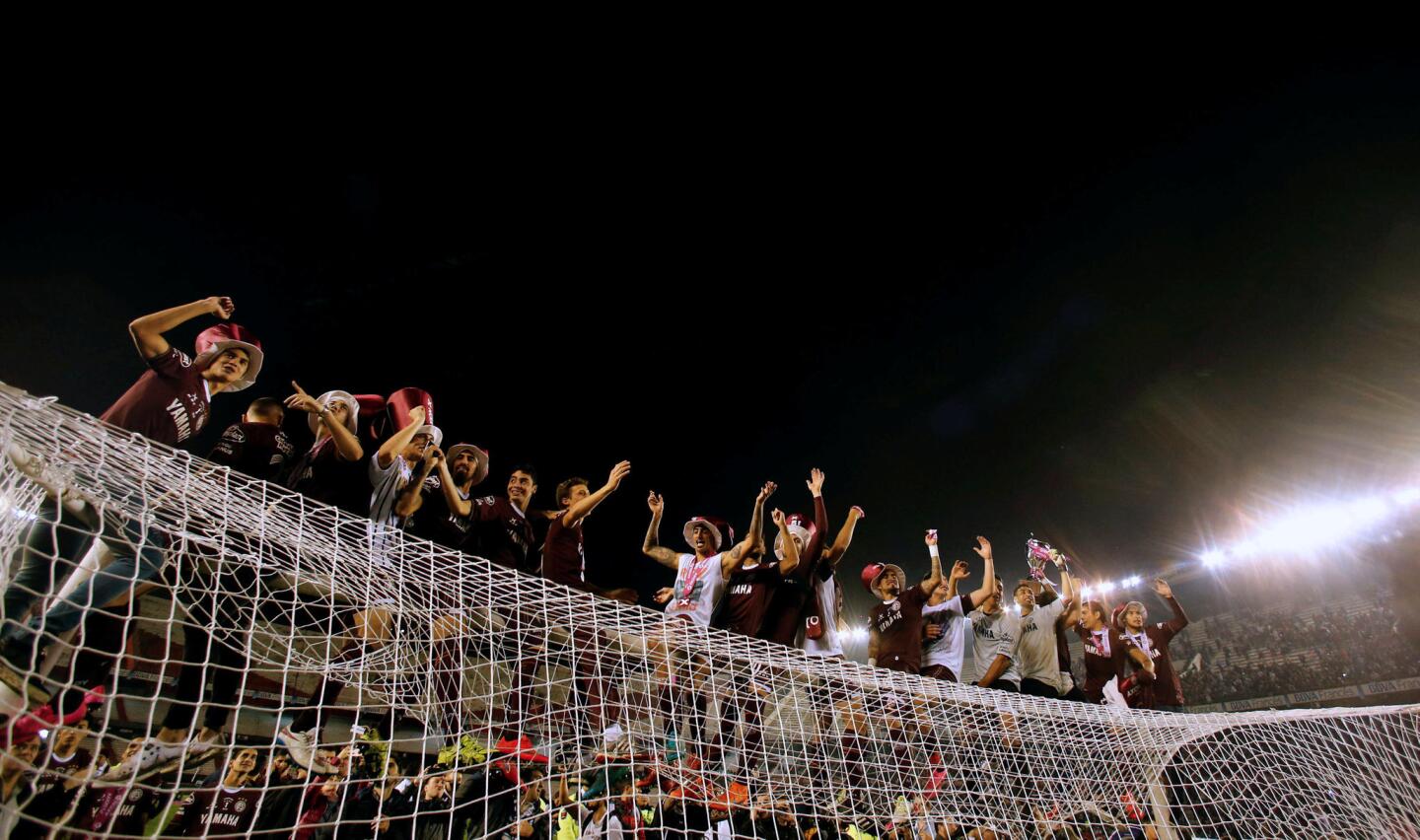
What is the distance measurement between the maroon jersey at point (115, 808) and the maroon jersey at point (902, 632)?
3.67m

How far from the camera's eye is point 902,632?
167 inches

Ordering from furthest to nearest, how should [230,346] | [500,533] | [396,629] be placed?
[500,533]
[230,346]
[396,629]

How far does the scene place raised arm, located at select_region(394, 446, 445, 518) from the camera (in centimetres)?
314

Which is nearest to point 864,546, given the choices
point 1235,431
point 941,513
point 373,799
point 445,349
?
point 941,513

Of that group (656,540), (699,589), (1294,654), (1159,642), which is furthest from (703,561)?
(1294,654)

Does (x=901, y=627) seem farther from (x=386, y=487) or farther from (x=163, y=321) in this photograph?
(x=163, y=321)

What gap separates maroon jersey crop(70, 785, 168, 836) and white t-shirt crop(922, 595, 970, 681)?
4.23m

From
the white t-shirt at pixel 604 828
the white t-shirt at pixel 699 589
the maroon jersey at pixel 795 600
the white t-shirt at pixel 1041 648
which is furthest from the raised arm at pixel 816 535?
the white t-shirt at pixel 1041 648

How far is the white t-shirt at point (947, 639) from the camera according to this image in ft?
14.9

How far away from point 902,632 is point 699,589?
1414 mm

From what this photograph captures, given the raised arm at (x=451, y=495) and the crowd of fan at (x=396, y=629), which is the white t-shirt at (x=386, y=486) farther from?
the raised arm at (x=451, y=495)

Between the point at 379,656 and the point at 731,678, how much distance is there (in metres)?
1.43

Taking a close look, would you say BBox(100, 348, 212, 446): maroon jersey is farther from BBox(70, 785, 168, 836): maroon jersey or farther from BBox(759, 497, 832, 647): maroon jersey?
BBox(759, 497, 832, 647): maroon jersey

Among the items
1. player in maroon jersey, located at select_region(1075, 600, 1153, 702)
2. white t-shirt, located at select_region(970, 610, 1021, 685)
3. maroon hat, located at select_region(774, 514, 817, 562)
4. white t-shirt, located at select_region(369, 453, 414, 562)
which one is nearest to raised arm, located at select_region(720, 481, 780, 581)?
maroon hat, located at select_region(774, 514, 817, 562)
